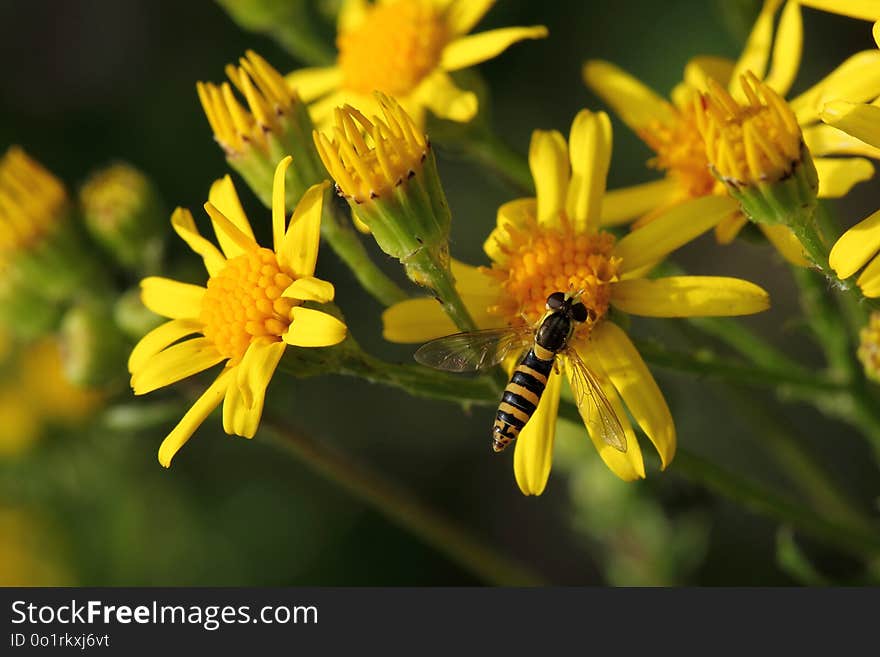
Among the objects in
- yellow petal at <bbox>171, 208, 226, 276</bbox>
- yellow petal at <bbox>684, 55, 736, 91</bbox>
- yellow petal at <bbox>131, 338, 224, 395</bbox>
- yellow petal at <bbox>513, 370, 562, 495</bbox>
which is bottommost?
yellow petal at <bbox>513, 370, 562, 495</bbox>

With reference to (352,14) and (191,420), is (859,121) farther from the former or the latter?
(352,14)

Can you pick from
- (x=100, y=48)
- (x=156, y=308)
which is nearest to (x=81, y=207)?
(x=156, y=308)

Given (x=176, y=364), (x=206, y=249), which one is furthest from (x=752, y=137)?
(x=176, y=364)

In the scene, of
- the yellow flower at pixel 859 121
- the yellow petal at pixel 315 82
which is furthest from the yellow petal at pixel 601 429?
the yellow petal at pixel 315 82

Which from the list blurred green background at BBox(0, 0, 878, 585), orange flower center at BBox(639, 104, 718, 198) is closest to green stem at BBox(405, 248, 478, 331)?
orange flower center at BBox(639, 104, 718, 198)

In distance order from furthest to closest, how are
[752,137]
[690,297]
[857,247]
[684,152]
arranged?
[684,152], [690,297], [752,137], [857,247]

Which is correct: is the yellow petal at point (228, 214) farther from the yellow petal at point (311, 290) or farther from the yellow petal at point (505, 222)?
the yellow petal at point (505, 222)

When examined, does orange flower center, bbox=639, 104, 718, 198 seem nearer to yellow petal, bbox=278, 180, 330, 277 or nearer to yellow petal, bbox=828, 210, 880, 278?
yellow petal, bbox=828, 210, 880, 278
